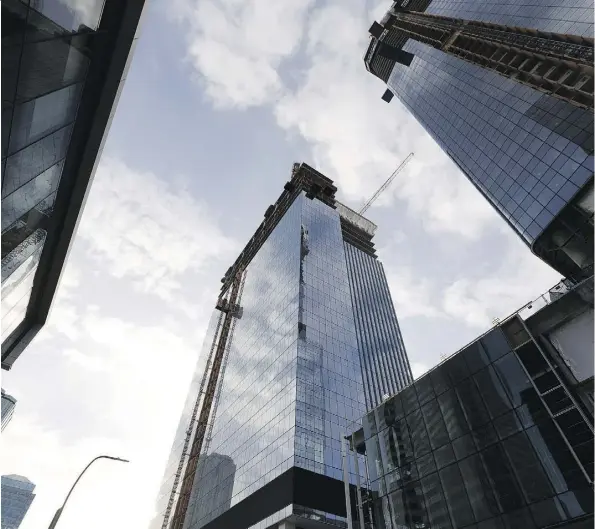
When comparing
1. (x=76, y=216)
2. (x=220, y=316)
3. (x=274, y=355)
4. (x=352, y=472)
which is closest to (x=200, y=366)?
(x=220, y=316)

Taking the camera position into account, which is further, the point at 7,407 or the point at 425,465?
the point at 7,407

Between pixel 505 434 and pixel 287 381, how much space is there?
41.8 meters

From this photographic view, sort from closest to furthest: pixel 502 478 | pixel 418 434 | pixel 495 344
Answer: pixel 502 478, pixel 495 344, pixel 418 434

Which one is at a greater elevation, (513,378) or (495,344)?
(495,344)

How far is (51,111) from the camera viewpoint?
15.8 m

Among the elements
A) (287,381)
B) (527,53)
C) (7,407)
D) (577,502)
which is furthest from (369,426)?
(7,407)

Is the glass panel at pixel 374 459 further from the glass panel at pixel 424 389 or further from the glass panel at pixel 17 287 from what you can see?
the glass panel at pixel 17 287

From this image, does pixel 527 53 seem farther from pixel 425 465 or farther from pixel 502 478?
pixel 502 478

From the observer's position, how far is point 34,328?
95.9 ft

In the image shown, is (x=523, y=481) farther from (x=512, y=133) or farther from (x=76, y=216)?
(x=512, y=133)

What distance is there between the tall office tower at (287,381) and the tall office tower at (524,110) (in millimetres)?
34937

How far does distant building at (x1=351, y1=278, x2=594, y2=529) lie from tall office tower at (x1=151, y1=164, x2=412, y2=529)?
23.6 m

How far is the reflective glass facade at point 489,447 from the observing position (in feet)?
69.6

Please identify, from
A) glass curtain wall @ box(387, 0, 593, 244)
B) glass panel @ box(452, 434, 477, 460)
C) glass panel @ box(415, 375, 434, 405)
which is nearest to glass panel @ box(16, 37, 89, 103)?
glass panel @ box(452, 434, 477, 460)
